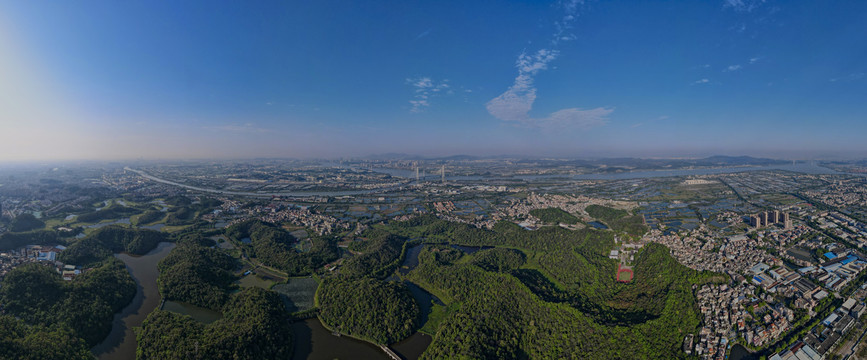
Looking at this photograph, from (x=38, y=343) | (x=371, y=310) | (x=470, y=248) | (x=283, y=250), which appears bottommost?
(x=470, y=248)

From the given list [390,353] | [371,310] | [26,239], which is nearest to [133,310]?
[371,310]

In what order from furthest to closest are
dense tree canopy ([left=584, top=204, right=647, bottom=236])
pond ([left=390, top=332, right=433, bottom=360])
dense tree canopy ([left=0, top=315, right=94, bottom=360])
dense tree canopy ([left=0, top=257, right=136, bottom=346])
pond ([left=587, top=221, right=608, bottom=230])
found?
pond ([left=587, top=221, right=608, bottom=230]) → dense tree canopy ([left=584, top=204, right=647, bottom=236]) → dense tree canopy ([left=0, top=257, right=136, bottom=346]) → pond ([left=390, top=332, right=433, bottom=360]) → dense tree canopy ([left=0, top=315, right=94, bottom=360])

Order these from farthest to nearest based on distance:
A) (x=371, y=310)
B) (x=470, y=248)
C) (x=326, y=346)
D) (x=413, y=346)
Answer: (x=470, y=248), (x=371, y=310), (x=326, y=346), (x=413, y=346)

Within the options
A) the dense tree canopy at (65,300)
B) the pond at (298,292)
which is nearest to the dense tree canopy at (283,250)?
the pond at (298,292)

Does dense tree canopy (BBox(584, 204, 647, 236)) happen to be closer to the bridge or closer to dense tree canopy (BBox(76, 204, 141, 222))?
the bridge

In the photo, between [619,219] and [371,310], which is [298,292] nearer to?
[371,310]

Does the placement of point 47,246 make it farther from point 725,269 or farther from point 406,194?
point 725,269

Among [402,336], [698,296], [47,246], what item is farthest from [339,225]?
[698,296]

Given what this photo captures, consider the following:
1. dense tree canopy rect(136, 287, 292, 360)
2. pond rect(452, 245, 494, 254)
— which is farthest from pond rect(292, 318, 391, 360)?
pond rect(452, 245, 494, 254)

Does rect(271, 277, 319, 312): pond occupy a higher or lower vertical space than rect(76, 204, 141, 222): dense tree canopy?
lower
